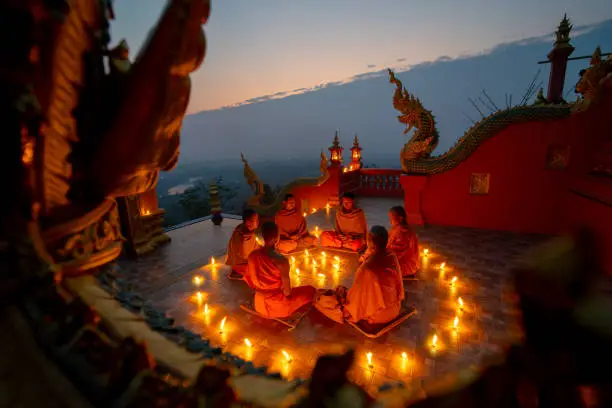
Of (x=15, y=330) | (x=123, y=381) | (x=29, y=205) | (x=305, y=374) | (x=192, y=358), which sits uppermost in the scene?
(x=29, y=205)

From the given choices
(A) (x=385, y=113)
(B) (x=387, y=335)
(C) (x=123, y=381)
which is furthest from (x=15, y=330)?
(A) (x=385, y=113)

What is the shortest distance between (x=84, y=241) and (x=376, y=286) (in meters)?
3.48

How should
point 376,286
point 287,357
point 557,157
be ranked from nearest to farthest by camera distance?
1. point 287,357
2. point 376,286
3. point 557,157

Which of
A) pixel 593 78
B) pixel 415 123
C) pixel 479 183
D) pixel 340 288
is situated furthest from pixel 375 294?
pixel 593 78

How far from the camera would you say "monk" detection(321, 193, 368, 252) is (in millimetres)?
6840

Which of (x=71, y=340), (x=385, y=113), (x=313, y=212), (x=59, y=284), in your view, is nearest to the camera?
(x=71, y=340)

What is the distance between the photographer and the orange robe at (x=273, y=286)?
4219 millimetres

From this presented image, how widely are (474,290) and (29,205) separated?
236 inches

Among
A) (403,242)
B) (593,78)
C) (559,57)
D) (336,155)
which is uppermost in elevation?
(559,57)

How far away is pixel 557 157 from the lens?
7.62 m

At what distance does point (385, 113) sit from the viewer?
154 m

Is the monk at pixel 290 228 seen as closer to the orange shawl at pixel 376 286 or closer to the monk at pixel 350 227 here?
the monk at pixel 350 227

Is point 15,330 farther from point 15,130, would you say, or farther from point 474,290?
point 474,290

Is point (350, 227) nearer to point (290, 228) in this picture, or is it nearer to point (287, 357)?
point (290, 228)
